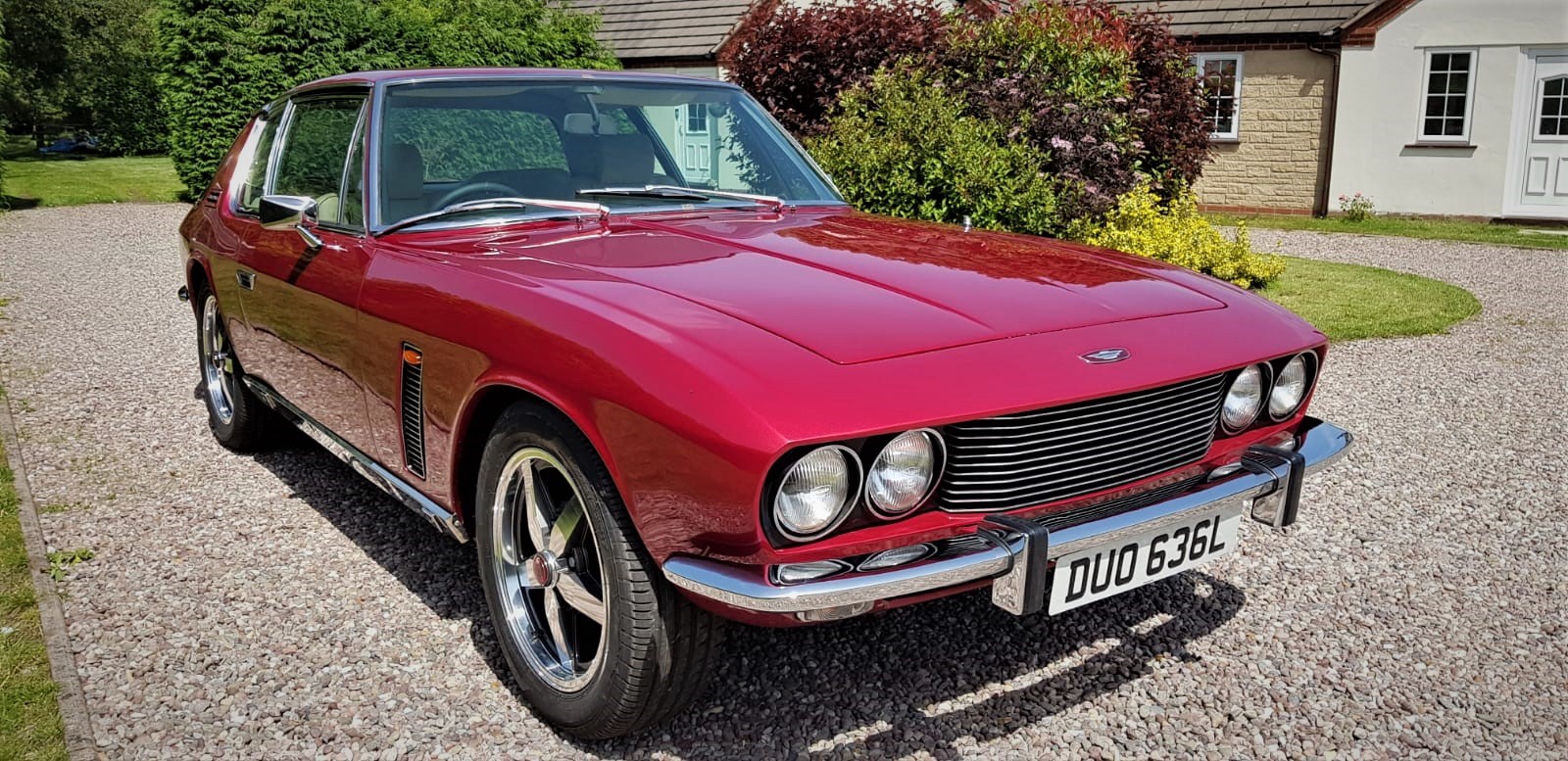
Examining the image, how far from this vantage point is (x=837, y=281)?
9.37 feet

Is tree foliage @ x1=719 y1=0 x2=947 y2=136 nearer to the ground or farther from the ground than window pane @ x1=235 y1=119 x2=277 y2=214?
farther from the ground

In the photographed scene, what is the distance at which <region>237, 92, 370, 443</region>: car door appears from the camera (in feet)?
11.4

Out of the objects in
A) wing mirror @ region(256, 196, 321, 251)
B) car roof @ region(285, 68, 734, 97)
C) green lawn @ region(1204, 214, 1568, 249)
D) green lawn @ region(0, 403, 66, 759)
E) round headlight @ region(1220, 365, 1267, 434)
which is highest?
car roof @ region(285, 68, 734, 97)

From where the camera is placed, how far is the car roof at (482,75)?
147 inches

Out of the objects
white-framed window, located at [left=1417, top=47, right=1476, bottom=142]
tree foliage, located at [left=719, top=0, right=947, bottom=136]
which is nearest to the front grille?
tree foliage, located at [left=719, top=0, right=947, bottom=136]

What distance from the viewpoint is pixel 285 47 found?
50.3 ft

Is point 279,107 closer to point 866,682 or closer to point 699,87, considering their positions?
point 699,87

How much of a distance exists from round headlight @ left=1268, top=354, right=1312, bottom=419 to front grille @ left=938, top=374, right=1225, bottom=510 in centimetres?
38

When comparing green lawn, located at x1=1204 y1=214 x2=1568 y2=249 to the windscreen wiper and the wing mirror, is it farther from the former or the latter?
the wing mirror

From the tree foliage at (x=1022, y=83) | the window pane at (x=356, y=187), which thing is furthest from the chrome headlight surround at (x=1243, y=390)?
the tree foliage at (x=1022, y=83)

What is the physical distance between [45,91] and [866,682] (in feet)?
124

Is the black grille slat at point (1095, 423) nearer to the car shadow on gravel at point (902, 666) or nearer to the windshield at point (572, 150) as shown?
the car shadow on gravel at point (902, 666)

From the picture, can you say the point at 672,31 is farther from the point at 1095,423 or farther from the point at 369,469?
the point at 1095,423

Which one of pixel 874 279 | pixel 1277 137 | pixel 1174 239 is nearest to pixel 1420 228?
pixel 1277 137
